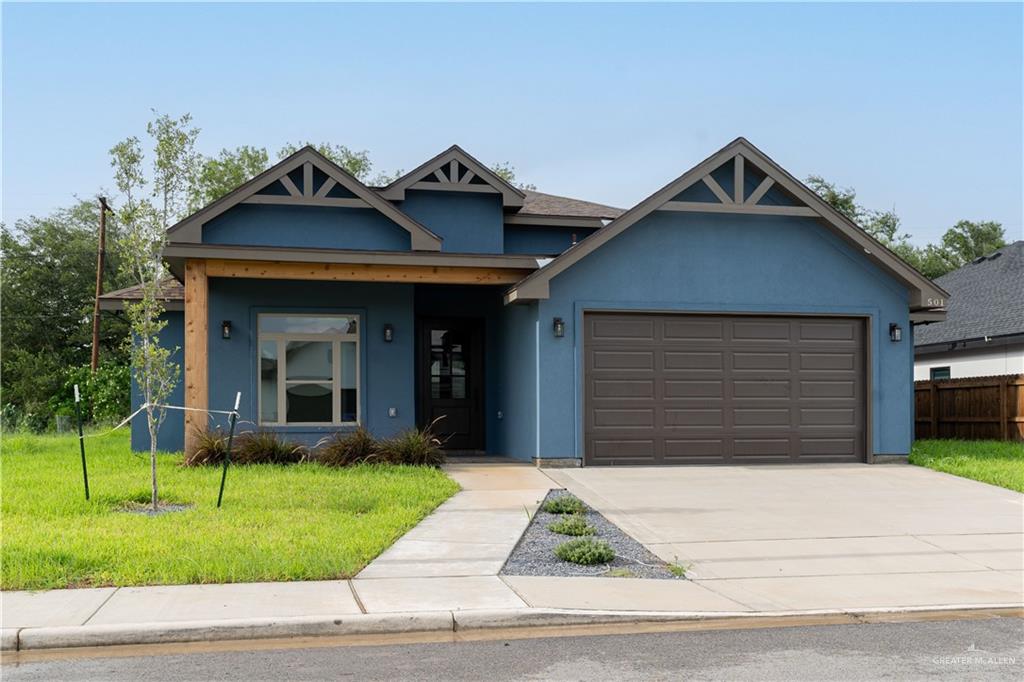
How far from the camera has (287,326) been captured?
1627 centimetres

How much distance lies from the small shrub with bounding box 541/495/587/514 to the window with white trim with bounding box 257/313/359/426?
5.93 m

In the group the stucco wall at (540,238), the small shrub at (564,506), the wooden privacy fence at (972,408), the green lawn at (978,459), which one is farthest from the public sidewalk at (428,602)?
the wooden privacy fence at (972,408)

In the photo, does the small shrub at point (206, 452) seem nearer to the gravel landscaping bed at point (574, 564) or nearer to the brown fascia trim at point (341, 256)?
the brown fascia trim at point (341, 256)

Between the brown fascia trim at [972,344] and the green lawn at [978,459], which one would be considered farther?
the brown fascia trim at [972,344]

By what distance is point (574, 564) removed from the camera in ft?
27.9

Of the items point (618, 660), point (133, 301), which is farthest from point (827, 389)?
point (133, 301)

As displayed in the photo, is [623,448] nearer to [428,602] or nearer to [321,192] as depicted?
[321,192]

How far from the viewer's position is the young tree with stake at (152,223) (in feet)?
37.1

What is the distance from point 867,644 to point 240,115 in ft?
98.0

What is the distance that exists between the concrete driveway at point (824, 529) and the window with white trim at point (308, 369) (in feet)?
13.5

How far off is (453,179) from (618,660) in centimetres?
1361

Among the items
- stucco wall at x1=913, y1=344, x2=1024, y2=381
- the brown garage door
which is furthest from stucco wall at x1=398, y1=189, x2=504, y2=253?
stucco wall at x1=913, y1=344, x2=1024, y2=381

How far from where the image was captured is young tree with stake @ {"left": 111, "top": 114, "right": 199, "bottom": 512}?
445 inches

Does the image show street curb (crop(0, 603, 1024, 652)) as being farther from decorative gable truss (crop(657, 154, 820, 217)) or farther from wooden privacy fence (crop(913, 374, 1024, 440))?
wooden privacy fence (crop(913, 374, 1024, 440))
